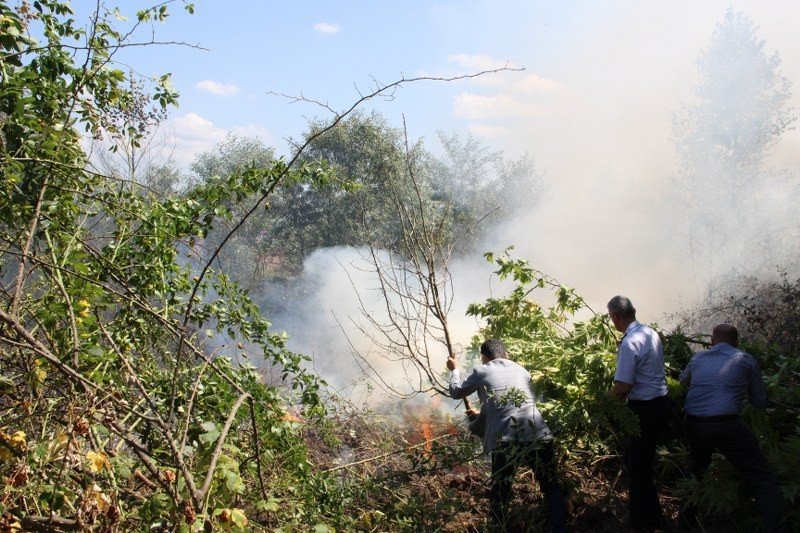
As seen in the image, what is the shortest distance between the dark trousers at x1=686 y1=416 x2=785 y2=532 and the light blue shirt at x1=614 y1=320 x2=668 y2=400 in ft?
1.25

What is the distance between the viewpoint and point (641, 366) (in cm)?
496

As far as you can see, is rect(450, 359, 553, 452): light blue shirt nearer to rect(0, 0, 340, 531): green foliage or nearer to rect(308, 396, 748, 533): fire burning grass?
rect(308, 396, 748, 533): fire burning grass

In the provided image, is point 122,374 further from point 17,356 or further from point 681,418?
point 681,418

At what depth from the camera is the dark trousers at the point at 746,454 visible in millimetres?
4477

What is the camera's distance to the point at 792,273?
671 inches

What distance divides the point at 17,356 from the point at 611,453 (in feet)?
15.9

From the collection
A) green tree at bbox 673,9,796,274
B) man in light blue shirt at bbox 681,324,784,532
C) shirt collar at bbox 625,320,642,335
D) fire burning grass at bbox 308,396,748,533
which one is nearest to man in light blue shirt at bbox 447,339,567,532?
fire burning grass at bbox 308,396,748,533

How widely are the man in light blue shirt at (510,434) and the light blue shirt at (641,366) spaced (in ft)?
2.46

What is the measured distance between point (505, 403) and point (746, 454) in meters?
1.72

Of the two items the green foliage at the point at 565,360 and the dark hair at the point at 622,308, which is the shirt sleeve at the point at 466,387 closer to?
the green foliage at the point at 565,360

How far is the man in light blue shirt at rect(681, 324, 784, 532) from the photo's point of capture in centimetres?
454

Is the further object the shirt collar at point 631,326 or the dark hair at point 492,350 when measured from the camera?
the dark hair at point 492,350

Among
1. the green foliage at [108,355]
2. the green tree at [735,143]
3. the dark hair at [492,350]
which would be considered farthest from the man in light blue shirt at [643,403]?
the green tree at [735,143]

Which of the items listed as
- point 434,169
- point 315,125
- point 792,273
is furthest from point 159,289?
point 434,169
